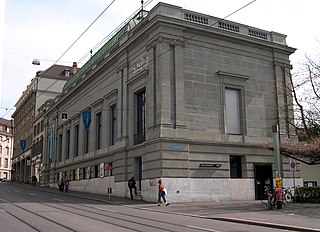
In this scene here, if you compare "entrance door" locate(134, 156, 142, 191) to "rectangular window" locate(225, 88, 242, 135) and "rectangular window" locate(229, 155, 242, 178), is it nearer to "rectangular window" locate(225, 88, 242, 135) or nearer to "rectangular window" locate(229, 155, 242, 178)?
"rectangular window" locate(229, 155, 242, 178)

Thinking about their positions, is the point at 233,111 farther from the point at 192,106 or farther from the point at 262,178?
the point at 262,178

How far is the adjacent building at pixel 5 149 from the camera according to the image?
115806 millimetres

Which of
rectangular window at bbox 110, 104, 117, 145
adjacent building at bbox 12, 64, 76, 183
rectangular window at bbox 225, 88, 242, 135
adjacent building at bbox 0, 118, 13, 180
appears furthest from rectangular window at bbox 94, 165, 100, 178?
adjacent building at bbox 0, 118, 13, 180

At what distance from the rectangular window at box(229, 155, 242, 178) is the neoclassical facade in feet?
0.25

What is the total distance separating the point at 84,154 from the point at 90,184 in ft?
15.2

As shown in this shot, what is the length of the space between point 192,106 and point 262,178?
28.4 ft

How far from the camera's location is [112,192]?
34062mm

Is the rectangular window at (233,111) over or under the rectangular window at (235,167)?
over

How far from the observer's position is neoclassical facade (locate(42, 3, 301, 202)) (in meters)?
27.7

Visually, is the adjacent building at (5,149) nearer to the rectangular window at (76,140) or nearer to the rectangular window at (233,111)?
the rectangular window at (76,140)

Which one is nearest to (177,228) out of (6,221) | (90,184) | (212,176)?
(6,221)

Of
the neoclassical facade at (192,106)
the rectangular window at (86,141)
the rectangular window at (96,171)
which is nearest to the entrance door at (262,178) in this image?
the neoclassical facade at (192,106)

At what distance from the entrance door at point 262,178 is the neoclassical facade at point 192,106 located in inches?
3.2

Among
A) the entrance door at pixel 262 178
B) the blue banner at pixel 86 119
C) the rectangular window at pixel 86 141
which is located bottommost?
the entrance door at pixel 262 178
